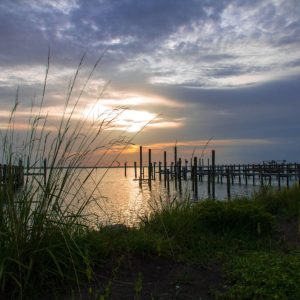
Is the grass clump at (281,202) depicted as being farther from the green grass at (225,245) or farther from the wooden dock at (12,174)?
the wooden dock at (12,174)

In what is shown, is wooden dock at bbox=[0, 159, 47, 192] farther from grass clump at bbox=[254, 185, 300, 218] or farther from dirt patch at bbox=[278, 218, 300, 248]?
grass clump at bbox=[254, 185, 300, 218]

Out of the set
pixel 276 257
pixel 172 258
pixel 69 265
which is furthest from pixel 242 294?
pixel 69 265

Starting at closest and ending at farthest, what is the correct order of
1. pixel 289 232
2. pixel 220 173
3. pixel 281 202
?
1. pixel 289 232
2. pixel 281 202
3. pixel 220 173

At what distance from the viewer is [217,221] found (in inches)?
250

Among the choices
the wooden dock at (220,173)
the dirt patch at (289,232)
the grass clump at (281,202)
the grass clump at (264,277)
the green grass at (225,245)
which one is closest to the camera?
the grass clump at (264,277)

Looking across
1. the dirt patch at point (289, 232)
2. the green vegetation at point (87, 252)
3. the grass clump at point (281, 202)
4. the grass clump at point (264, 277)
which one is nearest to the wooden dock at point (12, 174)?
the green vegetation at point (87, 252)

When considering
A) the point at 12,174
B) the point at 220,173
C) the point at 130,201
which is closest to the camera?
the point at 12,174

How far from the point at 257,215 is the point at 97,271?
291 centimetres

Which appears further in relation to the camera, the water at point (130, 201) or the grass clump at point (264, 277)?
the water at point (130, 201)

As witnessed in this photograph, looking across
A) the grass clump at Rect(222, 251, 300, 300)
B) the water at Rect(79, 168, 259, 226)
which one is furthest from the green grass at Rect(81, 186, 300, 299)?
the water at Rect(79, 168, 259, 226)

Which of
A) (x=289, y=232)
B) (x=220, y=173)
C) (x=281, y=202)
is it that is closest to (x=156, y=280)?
(x=289, y=232)

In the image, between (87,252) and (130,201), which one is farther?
(130,201)

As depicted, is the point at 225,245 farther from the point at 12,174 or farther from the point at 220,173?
the point at 220,173

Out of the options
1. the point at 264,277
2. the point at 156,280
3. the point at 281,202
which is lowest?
the point at 156,280
